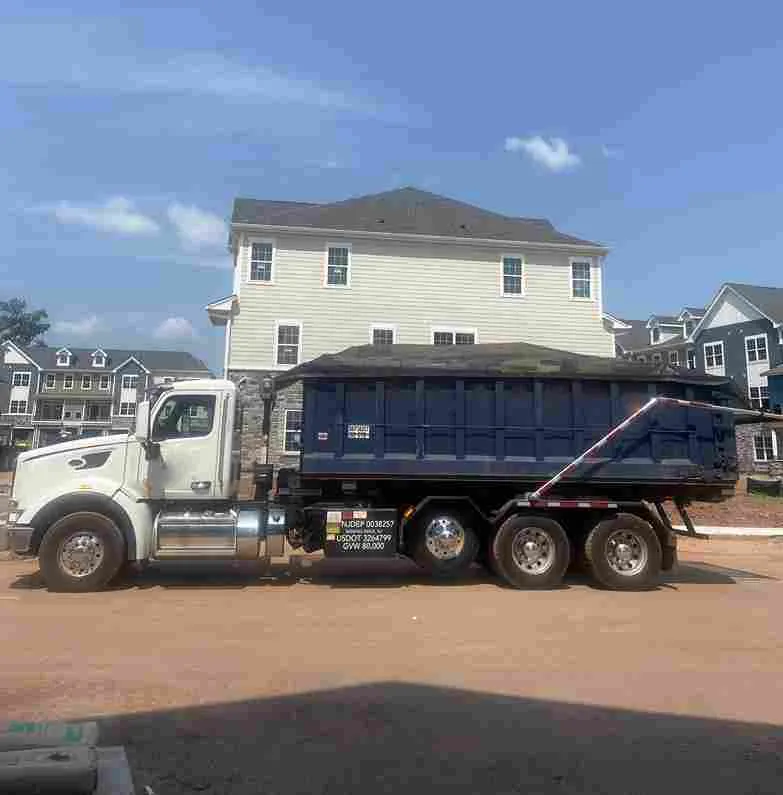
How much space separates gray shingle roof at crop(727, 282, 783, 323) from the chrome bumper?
3795 centimetres

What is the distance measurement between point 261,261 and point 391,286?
461cm

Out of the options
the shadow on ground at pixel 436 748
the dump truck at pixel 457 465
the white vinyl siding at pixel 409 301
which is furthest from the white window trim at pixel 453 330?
the shadow on ground at pixel 436 748

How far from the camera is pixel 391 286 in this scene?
893 inches

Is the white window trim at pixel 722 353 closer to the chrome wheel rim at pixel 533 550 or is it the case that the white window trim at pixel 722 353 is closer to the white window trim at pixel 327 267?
the white window trim at pixel 327 267

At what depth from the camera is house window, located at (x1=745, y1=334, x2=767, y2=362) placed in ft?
119

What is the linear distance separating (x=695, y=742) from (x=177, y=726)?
3338 millimetres

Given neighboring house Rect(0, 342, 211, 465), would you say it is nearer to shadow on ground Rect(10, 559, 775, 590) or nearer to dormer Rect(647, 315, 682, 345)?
dormer Rect(647, 315, 682, 345)

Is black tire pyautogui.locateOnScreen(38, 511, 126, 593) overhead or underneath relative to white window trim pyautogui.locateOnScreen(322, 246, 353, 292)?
underneath

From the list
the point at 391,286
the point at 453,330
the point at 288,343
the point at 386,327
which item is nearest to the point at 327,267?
the point at 391,286

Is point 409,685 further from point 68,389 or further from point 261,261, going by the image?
point 68,389

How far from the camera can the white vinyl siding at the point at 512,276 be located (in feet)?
76.3

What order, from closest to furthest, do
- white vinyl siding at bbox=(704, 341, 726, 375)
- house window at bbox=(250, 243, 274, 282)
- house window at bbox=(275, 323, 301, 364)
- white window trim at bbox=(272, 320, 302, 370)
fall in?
1. white window trim at bbox=(272, 320, 302, 370)
2. house window at bbox=(275, 323, 301, 364)
3. house window at bbox=(250, 243, 274, 282)
4. white vinyl siding at bbox=(704, 341, 726, 375)

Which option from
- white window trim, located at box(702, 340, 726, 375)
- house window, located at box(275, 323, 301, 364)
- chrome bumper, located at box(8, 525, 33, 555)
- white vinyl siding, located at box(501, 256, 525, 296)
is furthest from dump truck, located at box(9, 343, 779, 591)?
white window trim, located at box(702, 340, 726, 375)

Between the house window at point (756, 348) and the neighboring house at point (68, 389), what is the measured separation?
4442cm
